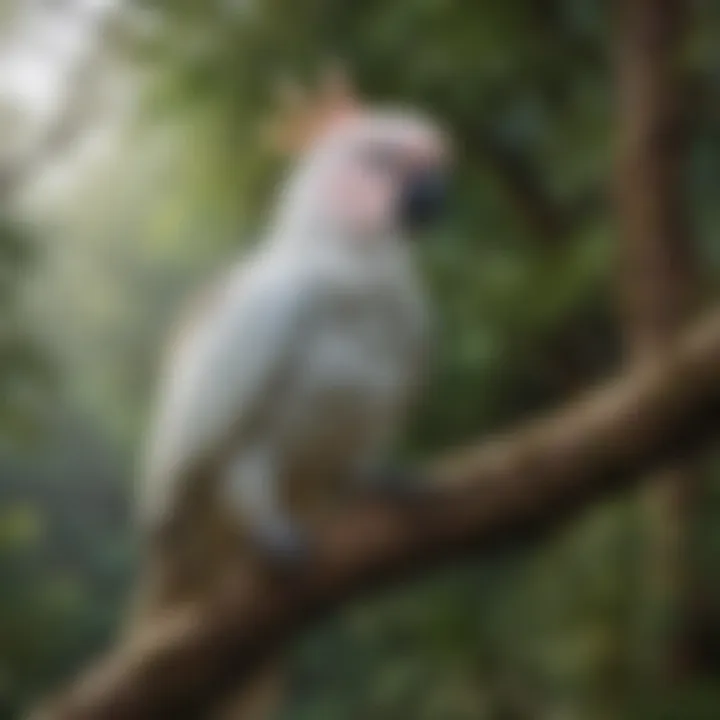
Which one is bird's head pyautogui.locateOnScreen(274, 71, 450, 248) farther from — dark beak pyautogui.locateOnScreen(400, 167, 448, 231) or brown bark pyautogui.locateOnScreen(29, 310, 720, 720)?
brown bark pyautogui.locateOnScreen(29, 310, 720, 720)

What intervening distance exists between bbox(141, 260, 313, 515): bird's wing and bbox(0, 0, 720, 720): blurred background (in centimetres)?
3

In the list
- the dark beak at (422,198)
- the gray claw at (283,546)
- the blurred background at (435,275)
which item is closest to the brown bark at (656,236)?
the blurred background at (435,275)

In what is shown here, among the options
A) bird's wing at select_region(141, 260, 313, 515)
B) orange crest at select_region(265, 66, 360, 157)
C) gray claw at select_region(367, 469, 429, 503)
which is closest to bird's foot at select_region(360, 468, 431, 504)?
gray claw at select_region(367, 469, 429, 503)

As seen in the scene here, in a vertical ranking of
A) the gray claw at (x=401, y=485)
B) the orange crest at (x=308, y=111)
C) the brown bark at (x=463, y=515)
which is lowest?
the brown bark at (x=463, y=515)

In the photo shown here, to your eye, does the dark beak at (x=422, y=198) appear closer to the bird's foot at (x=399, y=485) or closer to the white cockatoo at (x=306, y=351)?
the white cockatoo at (x=306, y=351)

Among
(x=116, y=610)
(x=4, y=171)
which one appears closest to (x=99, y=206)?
(x=4, y=171)

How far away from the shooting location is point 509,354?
3.69ft

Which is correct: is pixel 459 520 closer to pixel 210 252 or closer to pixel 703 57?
pixel 210 252

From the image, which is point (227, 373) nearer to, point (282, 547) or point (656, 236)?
point (282, 547)

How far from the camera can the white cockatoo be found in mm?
1068

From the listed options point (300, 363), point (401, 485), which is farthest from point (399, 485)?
point (300, 363)

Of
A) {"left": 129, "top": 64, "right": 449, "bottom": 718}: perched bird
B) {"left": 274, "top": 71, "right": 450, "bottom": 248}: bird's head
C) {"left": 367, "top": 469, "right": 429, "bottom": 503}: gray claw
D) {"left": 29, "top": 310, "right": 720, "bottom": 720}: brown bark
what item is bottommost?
{"left": 29, "top": 310, "right": 720, "bottom": 720}: brown bark

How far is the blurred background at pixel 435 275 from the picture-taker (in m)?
1.08

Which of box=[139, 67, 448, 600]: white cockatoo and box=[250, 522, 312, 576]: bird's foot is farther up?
box=[139, 67, 448, 600]: white cockatoo
